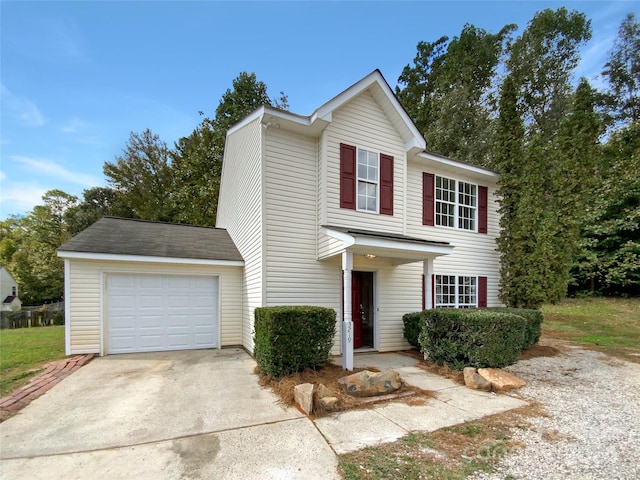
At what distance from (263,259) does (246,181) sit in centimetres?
280

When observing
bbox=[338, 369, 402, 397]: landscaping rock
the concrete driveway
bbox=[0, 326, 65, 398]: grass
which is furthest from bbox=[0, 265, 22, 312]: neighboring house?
bbox=[338, 369, 402, 397]: landscaping rock

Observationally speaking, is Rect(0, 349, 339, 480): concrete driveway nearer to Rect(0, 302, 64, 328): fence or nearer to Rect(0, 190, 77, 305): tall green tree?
Rect(0, 302, 64, 328): fence

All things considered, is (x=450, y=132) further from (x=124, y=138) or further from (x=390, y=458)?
(x=124, y=138)

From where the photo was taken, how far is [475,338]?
5.82 metres

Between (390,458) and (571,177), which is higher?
(571,177)

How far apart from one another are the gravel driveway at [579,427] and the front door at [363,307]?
338 centimetres

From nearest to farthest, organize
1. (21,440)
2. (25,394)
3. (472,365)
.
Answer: (21,440) < (25,394) < (472,365)

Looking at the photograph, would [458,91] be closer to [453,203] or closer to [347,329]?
[453,203]

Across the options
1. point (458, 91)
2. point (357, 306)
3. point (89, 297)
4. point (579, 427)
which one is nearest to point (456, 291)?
point (357, 306)

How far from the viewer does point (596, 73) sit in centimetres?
1898

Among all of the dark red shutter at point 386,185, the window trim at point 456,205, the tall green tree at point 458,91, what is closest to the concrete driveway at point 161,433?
the dark red shutter at point 386,185

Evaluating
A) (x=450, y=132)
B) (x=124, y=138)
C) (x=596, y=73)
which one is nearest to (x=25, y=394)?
(x=450, y=132)

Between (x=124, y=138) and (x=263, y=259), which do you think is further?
(x=124, y=138)

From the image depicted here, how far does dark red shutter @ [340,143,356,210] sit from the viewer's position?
756 cm
